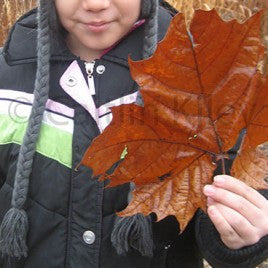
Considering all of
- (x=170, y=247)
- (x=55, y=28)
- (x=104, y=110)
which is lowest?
(x=170, y=247)

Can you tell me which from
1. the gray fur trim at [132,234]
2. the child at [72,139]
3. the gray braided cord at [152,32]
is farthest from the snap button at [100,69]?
the gray fur trim at [132,234]

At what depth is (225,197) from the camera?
77 centimetres

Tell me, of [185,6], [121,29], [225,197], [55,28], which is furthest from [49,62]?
[185,6]

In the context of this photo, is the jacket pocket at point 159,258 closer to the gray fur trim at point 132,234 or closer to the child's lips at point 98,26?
the gray fur trim at point 132,234

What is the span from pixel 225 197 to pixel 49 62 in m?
0.59

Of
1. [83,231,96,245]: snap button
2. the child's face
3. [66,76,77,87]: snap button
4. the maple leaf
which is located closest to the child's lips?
the child's face

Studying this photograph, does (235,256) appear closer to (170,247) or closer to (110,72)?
(170,247)

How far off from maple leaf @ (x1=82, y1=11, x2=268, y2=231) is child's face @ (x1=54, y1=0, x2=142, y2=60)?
1.15ft

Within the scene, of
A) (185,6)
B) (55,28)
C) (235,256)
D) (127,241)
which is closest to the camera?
(235,256)

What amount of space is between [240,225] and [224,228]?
1.1 inches

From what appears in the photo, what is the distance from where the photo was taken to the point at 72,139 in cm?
112

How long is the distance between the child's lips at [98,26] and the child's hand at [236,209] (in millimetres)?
468

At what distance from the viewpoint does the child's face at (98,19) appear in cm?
104

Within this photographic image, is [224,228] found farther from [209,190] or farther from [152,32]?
[152,32]
